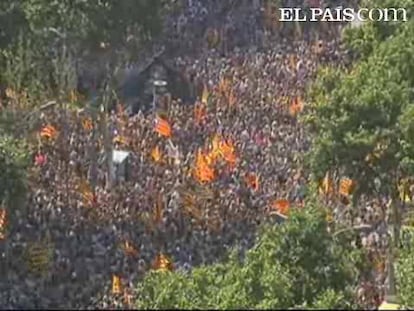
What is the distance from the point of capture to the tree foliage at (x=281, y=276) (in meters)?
15.3

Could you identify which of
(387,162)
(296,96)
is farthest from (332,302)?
(296,96)

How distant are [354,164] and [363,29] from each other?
18.9 ft

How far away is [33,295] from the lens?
22281 mm

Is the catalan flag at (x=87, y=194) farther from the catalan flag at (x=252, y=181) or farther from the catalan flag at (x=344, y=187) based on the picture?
the catalan flag at (x=344, y=187)

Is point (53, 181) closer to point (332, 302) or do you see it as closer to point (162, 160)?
point (162, 160)

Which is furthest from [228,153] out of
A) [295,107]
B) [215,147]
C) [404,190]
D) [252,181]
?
[404,190]

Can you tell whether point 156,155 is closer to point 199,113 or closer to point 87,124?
point 87,124

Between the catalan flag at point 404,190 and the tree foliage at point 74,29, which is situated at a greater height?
the tree foliage at point 74,29

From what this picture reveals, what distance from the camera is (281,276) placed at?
1539 cm

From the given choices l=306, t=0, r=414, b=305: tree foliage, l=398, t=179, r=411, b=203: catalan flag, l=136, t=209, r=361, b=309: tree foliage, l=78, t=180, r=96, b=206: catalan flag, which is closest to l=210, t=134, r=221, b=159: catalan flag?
l=78, t=180, r=96, b=206: catalan flag

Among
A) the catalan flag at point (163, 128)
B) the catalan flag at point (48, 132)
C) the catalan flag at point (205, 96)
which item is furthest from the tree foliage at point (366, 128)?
the catalan flag at point (205, 96)

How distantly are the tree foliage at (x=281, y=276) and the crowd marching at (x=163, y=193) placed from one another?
13.3 ft

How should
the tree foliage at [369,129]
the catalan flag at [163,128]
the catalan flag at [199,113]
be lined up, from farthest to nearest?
the catalan flag at [199,113]
the catalan flag at [163,128]
the tree foliage at [369,129]

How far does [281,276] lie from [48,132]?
13.1 m
